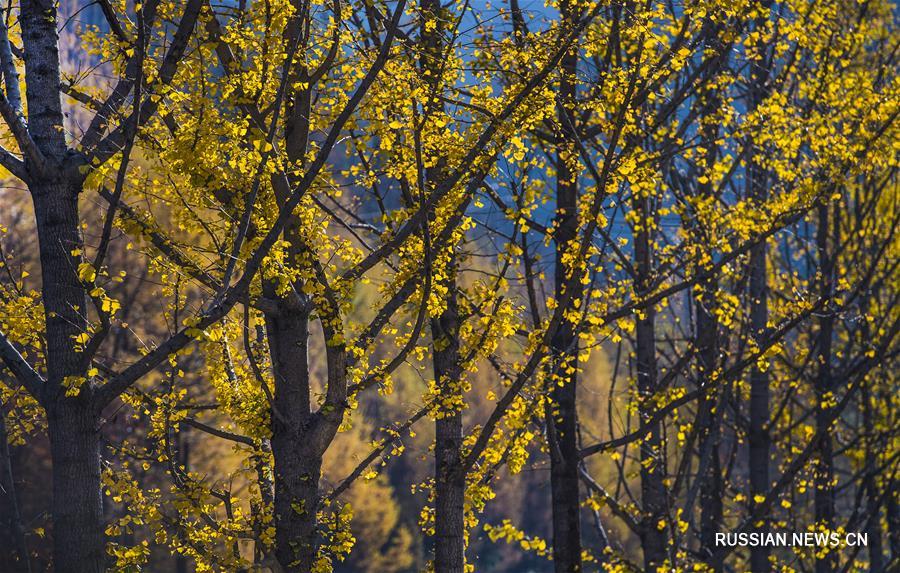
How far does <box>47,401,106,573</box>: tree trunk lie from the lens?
4.96 metres

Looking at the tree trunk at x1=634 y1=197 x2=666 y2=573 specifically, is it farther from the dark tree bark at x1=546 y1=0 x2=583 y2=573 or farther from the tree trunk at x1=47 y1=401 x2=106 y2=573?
the tree trunk at x1=47 y1=401 x2=106 y2=573

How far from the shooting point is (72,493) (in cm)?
498

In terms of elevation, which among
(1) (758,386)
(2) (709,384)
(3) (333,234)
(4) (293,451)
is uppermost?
(1) (758,386)

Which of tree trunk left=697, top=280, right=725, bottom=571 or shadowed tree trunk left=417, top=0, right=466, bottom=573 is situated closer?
shadowed tree trunk left=417, top=0, right=466, bottom=573

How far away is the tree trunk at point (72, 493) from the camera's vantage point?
4961 millimetres

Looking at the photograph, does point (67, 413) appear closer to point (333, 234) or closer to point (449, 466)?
point (333, 234)

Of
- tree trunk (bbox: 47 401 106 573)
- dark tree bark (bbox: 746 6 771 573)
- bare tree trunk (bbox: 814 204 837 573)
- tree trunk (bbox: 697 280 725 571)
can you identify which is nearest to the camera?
tree trunk (bbox: 47 401 106 573)

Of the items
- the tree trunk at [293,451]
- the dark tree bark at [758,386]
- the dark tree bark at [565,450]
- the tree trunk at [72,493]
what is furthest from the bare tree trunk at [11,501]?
the dark tree bark at [758,386]

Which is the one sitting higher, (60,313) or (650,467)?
(650,467)

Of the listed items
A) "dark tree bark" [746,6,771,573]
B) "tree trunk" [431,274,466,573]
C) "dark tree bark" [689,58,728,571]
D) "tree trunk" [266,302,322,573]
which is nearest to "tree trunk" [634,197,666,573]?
"dark tree bark" [689,58,728,571]

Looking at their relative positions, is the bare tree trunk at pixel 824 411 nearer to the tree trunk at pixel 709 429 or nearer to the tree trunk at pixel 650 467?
the tree trunk at pixel 709 429

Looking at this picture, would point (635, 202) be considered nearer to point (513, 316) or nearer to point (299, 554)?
point (513, 316)

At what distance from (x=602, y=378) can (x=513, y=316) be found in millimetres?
46597

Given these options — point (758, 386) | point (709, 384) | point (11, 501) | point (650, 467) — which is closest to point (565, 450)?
point (709, 384)
